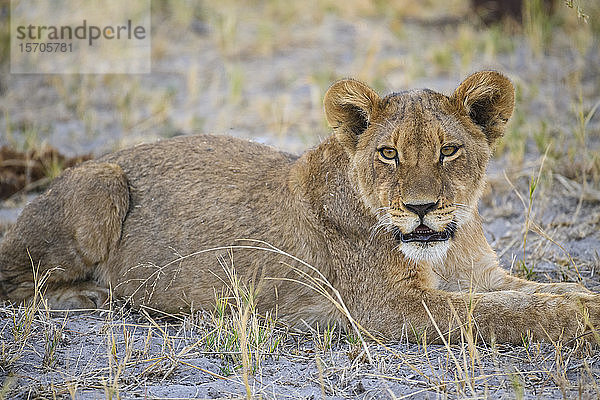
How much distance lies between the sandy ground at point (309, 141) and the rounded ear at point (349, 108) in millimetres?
1286

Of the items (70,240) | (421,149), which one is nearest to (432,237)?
(421,149)

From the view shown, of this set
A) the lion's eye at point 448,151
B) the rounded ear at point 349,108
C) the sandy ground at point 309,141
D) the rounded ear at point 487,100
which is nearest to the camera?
the sandy ground at point 309,141

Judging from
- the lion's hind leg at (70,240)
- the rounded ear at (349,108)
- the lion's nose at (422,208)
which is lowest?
the lion's hind leg at (70,240)

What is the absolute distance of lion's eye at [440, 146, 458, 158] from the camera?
4426 mm

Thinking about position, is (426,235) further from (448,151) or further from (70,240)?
(70,240)

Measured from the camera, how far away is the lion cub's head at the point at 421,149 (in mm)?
4297

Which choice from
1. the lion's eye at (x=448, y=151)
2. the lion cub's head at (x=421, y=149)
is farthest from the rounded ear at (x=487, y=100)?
the lion's eye at (x=448, y=151)

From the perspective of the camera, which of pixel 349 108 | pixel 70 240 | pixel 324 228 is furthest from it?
pixel 70 240

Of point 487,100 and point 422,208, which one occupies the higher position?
point 487,100

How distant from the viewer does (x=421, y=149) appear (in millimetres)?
4395

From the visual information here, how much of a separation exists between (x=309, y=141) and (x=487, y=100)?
4.35 m

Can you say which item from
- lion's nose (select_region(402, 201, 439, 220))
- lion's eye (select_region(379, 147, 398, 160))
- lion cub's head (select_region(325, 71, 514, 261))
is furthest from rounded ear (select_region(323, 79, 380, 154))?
lion's nose (select_region(402, 201, 439, 220))

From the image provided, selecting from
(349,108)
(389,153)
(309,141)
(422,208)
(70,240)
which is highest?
(349,108)

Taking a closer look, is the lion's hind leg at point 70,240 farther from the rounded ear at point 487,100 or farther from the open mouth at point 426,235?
the rounded ear at point 487,100
